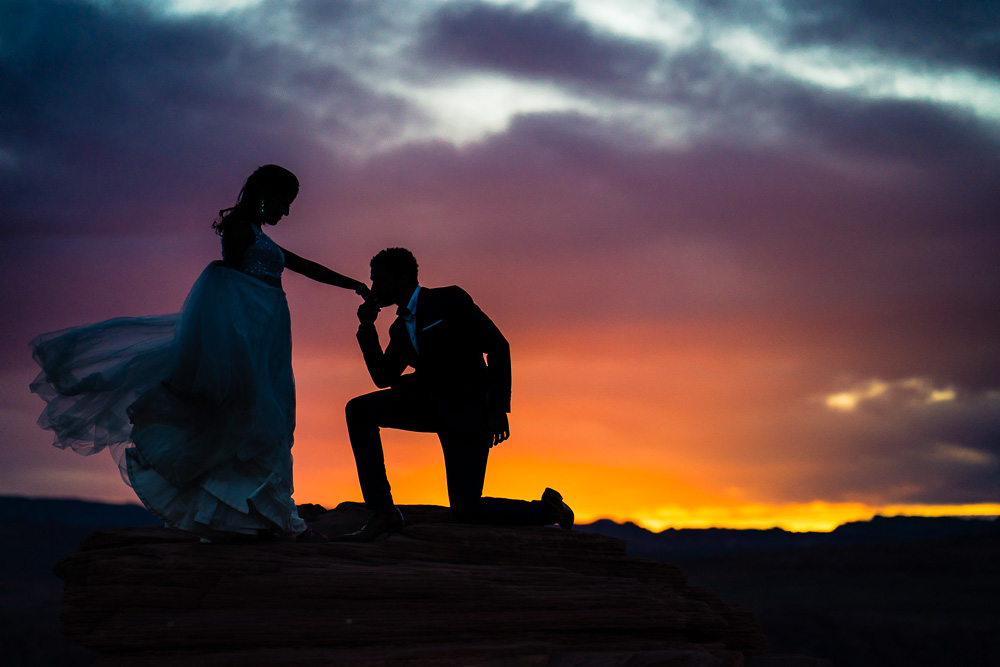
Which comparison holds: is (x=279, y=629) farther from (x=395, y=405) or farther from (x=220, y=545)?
(x=395, y=405)

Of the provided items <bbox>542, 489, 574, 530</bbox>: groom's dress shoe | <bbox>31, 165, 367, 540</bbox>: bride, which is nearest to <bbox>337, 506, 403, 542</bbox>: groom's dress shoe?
<bbox>31, 165, 367, 540</bbox>: bride

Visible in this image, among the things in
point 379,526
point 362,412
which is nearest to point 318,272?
point 362,412

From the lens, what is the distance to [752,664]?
29.9 ft

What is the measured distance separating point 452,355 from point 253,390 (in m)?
2.04

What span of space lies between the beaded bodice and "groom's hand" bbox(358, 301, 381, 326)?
851 mm

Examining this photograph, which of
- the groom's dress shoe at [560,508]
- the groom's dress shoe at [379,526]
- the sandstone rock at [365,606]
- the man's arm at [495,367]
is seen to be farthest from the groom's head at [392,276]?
the groom's dress shoe at [560,508]

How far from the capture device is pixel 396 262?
848 centimetres

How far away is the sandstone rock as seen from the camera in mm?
6660

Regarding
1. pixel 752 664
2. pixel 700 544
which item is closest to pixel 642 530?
pixel 700 544

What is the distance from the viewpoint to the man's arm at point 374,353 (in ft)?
27.3

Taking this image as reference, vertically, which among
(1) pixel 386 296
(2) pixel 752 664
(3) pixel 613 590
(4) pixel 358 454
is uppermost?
(1) pixel 386 296

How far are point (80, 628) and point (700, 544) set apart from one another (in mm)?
119491

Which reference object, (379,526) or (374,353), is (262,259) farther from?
(379,526)

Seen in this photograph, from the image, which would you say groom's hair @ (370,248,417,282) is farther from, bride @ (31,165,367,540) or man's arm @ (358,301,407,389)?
bride @ (31,165,367,540)
